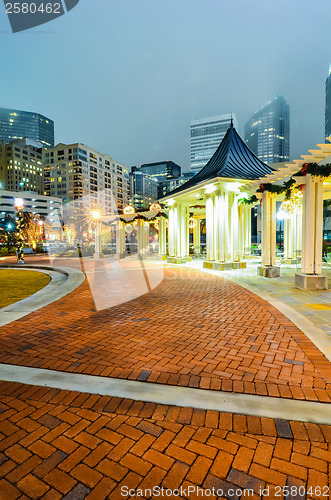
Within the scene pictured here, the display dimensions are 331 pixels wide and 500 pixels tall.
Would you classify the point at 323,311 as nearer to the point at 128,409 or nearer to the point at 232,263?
the point at 128,409

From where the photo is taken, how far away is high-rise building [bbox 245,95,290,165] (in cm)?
18338

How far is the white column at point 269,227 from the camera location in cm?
1097

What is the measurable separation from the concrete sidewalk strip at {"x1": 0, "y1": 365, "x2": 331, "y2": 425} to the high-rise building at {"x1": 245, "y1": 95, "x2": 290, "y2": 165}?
201m

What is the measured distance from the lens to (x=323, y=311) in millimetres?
5703

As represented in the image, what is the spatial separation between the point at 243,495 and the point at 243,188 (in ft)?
43.8

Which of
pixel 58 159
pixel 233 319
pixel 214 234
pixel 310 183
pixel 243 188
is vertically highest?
pixel 58 159

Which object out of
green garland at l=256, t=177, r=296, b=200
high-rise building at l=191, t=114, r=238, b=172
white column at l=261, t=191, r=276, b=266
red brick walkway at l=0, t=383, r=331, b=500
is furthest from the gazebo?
high-rise building at l=191, t=114, r=238, b=172

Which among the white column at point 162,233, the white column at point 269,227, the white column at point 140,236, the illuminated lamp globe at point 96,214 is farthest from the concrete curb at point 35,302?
the white column at point 140,236

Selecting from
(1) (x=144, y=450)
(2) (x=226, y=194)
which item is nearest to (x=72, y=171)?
(2) (x=226, y=194)

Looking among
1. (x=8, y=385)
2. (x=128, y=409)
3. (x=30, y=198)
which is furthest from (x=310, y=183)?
(x=30, y=198)

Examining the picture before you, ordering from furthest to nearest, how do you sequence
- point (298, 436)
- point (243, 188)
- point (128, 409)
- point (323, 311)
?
1. point (243, 188)
2. point (323, 311)
3. point (128, 409)
4. point (298, 436)

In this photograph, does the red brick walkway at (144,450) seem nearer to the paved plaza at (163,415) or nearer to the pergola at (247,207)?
the paved plaza at (163,415)

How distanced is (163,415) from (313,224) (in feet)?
26.8

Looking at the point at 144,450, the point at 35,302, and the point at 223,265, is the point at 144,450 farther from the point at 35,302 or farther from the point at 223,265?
the point at 223,265
